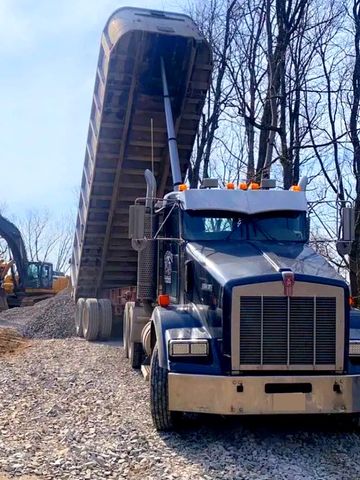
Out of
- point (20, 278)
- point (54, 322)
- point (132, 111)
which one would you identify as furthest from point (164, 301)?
point (20, 278)

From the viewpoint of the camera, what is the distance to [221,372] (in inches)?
203

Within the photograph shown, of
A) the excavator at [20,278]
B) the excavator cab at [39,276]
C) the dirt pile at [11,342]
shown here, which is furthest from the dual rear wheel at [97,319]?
the excavator cab at [39,276]

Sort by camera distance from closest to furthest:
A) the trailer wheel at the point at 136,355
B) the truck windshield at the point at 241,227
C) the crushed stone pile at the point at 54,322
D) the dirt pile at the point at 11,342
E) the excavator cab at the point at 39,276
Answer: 1. the truck windshield at the point at 241,227
2. the trailer wheel at the point at 136,355
3. the dirt pile at the point at 11,342
4. the crushed stone pile at the point at 54,322
5. the excavator cab at the point at 39,276

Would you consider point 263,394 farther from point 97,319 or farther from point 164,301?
point 97,319

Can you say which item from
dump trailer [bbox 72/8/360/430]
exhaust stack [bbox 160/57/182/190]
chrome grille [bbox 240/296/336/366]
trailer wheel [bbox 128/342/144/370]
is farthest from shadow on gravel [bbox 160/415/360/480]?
exhaust stack [bbox 160/57/182/190]

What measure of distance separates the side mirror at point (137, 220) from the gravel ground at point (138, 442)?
178 centimetres

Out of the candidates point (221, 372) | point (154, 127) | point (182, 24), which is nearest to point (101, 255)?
point (154, 127)

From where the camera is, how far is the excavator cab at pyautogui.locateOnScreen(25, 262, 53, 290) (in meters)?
24.7

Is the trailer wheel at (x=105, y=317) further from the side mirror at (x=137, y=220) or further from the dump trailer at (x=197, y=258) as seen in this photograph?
the side mirror at (x=137, y=220)

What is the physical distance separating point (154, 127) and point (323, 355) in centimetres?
545

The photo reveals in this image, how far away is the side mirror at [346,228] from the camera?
6.62 metres

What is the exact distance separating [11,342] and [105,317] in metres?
2.29

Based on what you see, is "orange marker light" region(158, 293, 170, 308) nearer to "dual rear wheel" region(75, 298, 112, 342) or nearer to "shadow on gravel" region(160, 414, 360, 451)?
"shadow on gravel" region(160, 414, 360, 451)

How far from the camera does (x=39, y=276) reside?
25078 millimetres
